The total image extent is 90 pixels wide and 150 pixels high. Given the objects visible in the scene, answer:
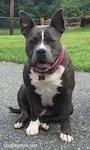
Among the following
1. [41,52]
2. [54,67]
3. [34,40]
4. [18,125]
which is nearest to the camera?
[41,52]

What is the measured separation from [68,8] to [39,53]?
31.5m

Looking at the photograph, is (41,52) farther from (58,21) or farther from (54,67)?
(58,21)

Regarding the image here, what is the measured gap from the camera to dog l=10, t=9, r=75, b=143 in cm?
427

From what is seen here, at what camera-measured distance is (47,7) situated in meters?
42.5

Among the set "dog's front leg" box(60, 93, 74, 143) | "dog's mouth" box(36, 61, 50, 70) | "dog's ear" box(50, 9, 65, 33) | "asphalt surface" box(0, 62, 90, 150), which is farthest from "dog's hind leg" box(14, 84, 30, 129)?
"dog's ear" box(50, 9, 65, 33)

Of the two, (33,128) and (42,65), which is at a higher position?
(42,65)

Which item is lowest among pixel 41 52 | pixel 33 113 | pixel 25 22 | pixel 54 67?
pixel 33 113

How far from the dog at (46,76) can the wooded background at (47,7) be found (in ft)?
98.9

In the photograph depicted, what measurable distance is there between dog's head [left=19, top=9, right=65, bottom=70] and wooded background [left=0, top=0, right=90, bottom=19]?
99.2ft

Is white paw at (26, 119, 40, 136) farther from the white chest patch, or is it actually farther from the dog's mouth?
the dog's mouth

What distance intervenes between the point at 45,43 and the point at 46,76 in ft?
1.33

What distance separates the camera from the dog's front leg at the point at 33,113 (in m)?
4.59

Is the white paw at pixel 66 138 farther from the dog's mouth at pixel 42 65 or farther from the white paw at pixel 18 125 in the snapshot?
the dog's mouth at pixel 42 65

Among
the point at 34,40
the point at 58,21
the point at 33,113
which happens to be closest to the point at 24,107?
the point at 33,113
